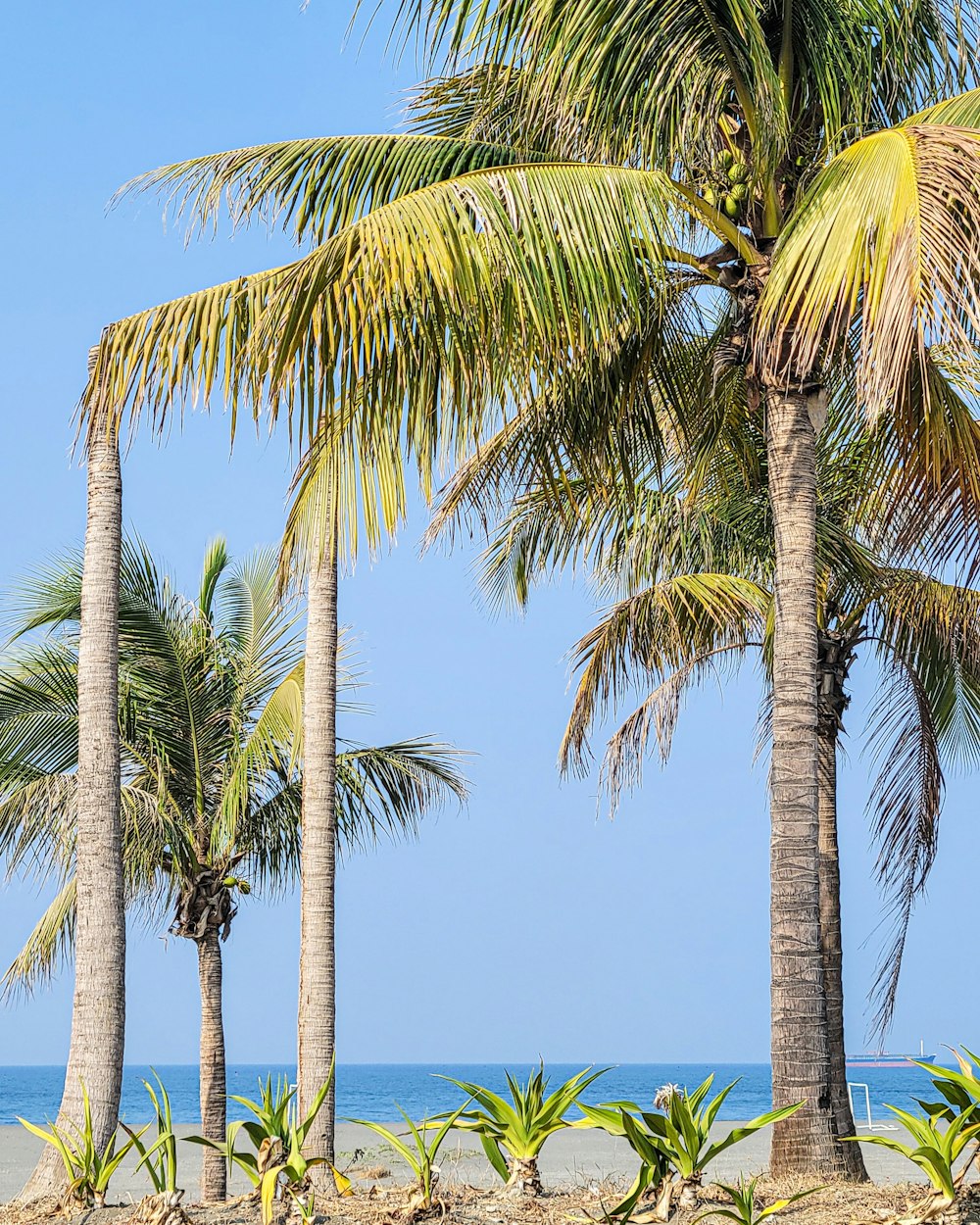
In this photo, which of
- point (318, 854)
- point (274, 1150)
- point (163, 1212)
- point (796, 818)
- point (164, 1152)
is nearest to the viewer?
point (163, 1212)

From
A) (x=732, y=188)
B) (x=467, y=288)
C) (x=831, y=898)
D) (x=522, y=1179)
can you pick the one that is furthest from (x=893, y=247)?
(x=831, y=898)

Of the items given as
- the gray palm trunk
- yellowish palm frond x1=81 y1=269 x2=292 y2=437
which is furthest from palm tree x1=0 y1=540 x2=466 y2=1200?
yellowish palm frond x1=81 y1=269 x2=292 y2=437

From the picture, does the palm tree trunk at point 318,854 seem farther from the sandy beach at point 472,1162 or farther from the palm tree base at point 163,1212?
the palm tree base at point 163,1212

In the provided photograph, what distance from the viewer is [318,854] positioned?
30.6 ft

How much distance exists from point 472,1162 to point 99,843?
1180cm

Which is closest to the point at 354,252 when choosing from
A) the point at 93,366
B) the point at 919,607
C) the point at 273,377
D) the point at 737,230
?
the point at 273,377

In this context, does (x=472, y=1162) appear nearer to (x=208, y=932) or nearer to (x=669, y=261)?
(x=208, y=932)

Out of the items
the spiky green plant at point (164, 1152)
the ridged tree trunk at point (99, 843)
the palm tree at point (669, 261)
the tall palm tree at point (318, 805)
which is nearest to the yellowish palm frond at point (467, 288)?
the palm tree at point (669, 261)

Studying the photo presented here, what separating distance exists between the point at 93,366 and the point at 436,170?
2.12 meters

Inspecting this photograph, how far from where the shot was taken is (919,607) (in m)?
10.5

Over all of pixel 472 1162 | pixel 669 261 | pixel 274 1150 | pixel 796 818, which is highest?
pixel 669 261

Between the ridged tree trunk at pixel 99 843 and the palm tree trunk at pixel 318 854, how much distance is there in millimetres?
1884

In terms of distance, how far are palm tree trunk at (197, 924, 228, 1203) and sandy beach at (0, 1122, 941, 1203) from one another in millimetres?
964

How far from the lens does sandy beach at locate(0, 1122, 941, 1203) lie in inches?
496
